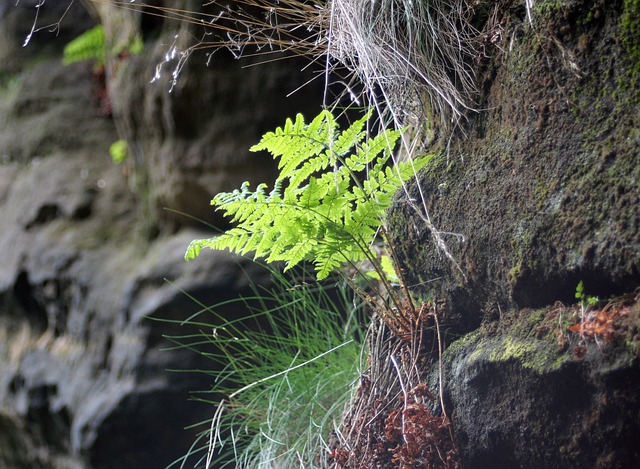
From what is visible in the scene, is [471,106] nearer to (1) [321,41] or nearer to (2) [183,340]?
(1) [321,41]

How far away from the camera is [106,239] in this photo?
12.4 ft

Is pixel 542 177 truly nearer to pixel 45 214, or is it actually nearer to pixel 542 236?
pixel 542 236

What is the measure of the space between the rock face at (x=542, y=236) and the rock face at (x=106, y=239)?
136cm

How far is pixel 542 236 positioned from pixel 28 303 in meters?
3.47

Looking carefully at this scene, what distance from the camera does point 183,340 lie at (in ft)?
10.2

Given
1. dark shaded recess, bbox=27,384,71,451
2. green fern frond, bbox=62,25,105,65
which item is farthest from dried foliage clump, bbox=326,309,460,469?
green fern frond, bbox=62,25,105,65

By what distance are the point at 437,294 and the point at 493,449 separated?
18.3 inches

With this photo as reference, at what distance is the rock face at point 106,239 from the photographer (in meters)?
3.12

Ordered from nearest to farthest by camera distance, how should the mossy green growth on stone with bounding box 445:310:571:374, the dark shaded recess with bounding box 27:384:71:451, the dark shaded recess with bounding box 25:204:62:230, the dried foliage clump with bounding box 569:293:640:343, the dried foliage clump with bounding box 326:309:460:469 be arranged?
the dried foliage clump with bounding box 569:293:640:343 → the mossy green growth on stone with bounding box 445:310:571:374 → the dried foliage clump with bounding box 326:309:460:469 → the dark shaded recess with bounding box 27:384:71:451 → the dark shaded recess with bounding box 25:204:62:230

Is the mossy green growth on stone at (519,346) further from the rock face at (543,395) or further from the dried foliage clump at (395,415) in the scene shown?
the dried foliage clump at (395,415)

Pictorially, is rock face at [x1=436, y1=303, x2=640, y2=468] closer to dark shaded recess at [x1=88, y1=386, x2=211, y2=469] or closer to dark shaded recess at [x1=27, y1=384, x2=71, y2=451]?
dark shaded recess at [x1=88, y1=386, x2=211, y2=469]

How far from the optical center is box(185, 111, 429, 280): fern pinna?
178cm

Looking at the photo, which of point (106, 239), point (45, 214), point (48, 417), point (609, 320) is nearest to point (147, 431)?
point (48, 417)

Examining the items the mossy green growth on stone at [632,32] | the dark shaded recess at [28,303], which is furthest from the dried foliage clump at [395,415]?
the dark shaded recess at [28,303]
